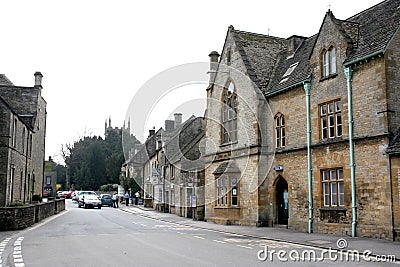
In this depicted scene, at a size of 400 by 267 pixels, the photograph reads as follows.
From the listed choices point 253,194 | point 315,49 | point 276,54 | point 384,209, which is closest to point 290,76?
point 315,49

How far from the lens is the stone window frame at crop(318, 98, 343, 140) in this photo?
21828mm

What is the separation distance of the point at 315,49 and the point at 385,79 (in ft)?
17.2

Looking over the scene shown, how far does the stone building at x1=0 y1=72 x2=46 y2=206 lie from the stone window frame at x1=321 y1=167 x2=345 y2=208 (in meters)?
19.6

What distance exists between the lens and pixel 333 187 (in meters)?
22.1

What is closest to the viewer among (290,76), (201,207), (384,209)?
(384,209)

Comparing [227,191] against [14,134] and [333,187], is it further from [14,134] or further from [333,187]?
[14,134]

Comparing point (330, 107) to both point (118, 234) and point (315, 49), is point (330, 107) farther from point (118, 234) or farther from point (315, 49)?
point (118, 234)

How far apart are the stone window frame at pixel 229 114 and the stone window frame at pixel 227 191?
2529 millimetres

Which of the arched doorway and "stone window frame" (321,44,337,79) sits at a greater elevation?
"stone window frame" (321,44,337,79)

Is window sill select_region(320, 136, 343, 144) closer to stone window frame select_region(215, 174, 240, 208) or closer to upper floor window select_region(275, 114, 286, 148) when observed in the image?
upper floor window select_region(275, 114, 286, 148)

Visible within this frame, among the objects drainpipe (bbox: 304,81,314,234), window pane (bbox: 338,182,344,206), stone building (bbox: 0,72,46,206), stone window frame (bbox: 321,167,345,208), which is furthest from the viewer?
stone building (bbox: 0,72,46,206)

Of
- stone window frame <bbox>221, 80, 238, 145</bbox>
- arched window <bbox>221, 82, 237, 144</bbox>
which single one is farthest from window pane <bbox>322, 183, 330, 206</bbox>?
arched window <bbox>221, 82, 237, 144</bbox>

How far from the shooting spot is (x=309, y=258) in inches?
544

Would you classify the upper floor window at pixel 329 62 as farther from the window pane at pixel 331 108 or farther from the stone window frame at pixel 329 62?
the window pane at pixel 331 108
